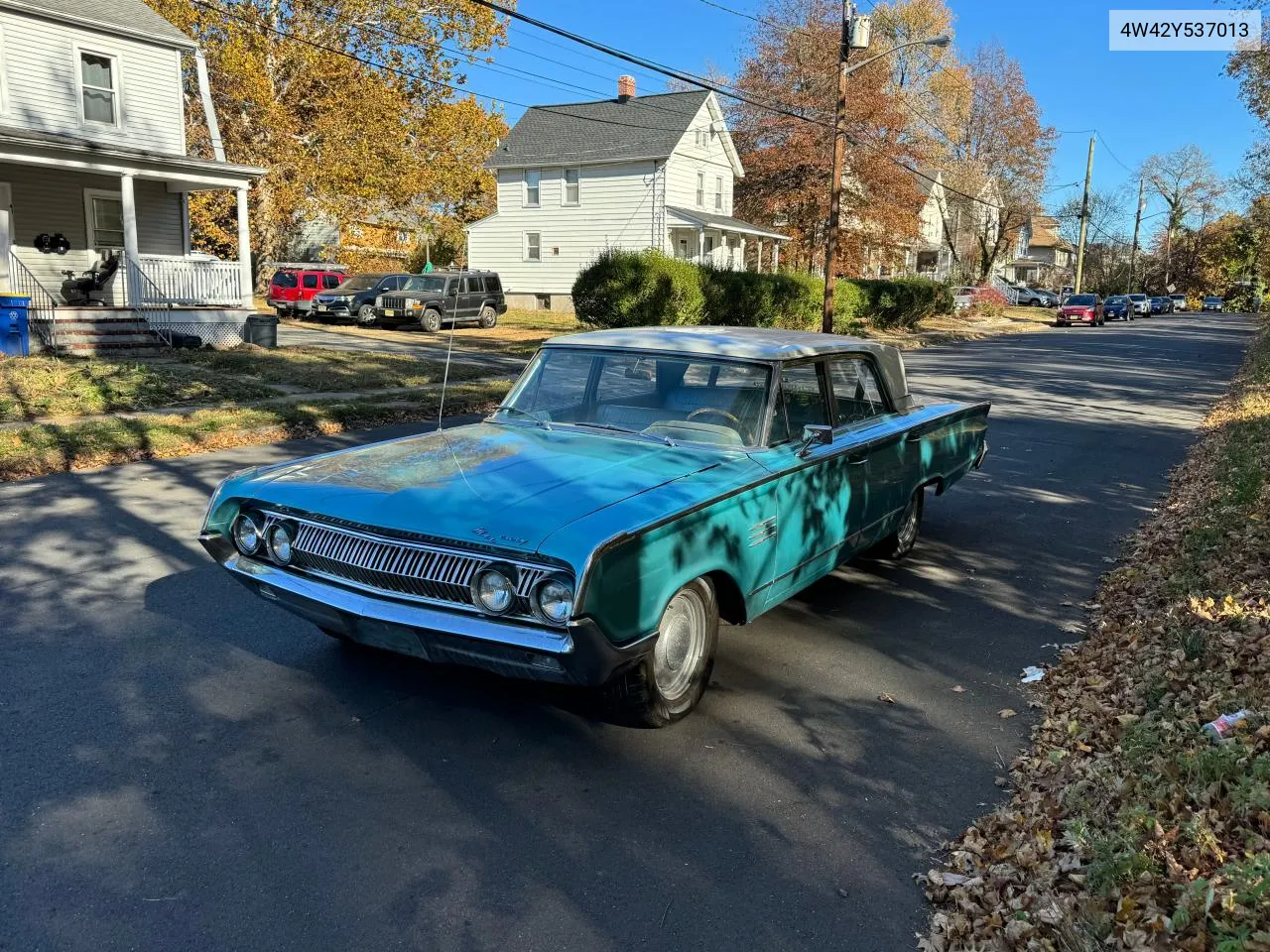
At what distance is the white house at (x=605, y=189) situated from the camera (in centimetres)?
3519

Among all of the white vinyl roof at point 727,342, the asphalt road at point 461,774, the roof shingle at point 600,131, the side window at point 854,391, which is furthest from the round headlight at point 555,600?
the roof shingle at point 600,131

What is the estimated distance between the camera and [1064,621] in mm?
5500

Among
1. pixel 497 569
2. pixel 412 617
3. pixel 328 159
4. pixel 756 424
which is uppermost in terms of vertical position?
pixel 328 159

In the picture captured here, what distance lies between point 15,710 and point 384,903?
2222 millimetres

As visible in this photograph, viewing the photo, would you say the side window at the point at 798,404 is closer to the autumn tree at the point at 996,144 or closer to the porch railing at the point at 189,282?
the porch railing at the point at 189,282

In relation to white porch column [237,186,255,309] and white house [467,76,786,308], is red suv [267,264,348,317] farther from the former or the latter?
white porch column [237,186,255,309]

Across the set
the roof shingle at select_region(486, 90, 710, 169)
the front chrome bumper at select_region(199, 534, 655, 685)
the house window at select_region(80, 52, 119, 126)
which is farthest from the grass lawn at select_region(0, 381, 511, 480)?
the roof shingle at select_region(486, 90, 710, 169)

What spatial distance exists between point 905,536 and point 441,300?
75.1 feet

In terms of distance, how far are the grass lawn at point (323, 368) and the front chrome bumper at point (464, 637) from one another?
11.1 m

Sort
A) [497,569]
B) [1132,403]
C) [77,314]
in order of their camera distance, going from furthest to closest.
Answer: [77,314] → [1132,403] → [497,569]

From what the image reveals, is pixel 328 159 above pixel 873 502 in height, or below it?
above

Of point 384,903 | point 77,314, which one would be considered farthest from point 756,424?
point 77,314

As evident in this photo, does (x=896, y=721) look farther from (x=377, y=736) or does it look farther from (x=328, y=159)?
(x=328, y=159)

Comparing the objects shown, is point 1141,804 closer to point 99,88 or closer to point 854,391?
point 854,391
